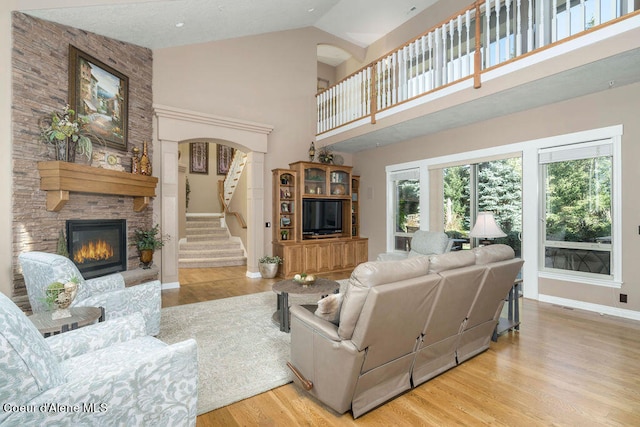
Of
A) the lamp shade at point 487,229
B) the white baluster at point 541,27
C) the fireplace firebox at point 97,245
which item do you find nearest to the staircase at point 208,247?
the fireplace firebox at point 97,245

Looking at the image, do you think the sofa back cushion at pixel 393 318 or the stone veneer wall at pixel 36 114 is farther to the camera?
the stone veneer wall at pixel 36 114

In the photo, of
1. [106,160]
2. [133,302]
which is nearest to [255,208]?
[106,160]

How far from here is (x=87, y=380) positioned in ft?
4.45

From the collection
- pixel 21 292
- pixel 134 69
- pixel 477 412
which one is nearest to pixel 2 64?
pixel 134 69

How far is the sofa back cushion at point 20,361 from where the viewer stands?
3.79 feet

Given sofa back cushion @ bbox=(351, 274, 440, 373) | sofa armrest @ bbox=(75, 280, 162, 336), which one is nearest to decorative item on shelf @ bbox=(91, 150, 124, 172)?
sofa armrest @ bbox=(75, 280, 162, 336)

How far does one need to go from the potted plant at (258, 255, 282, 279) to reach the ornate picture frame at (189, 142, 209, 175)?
17.4 ft

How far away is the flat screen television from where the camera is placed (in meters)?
6.70

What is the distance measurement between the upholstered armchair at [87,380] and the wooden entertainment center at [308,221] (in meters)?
4.48

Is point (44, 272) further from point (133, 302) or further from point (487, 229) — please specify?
point (487, 229)

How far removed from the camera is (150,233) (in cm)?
493

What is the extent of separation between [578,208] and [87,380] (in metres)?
5.57

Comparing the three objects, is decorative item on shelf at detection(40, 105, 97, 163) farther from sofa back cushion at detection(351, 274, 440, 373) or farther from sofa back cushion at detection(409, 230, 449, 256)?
sofa back cushion at detection(409, 230, 449, 256)

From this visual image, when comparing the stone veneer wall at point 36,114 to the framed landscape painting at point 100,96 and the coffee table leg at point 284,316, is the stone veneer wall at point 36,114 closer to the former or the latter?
the framed landscape painting at point 100,96
